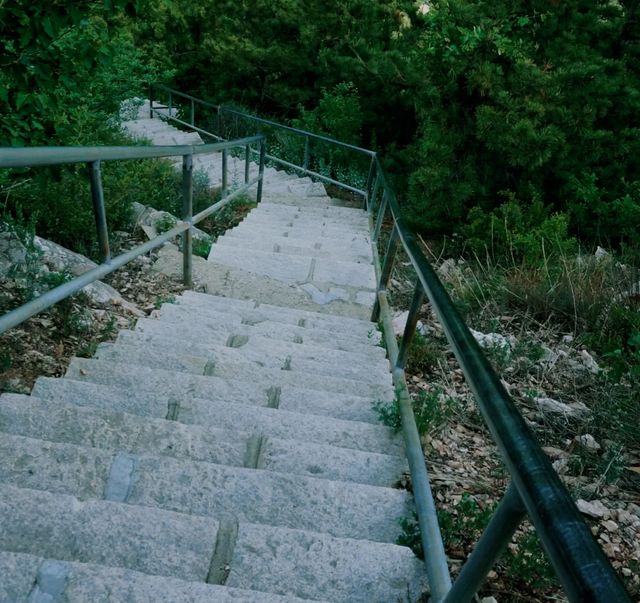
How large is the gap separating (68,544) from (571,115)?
6.67m

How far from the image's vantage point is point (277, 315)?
4152mm

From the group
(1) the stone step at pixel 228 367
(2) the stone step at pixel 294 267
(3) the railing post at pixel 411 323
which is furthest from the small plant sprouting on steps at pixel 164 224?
(3) the railing post at pixel 411 323

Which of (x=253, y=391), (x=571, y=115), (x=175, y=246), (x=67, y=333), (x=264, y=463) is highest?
(x=571, y=115)

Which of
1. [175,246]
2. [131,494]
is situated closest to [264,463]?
[131,494]

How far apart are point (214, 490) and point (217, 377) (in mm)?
1010

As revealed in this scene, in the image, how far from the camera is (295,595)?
4.62 feet

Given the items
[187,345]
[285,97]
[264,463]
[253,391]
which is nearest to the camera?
[264,463]

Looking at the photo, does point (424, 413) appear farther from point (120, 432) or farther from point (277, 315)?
point (277, 315)

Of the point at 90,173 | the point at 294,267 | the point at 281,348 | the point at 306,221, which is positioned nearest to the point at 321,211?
the point at 306,221

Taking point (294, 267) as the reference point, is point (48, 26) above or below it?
above

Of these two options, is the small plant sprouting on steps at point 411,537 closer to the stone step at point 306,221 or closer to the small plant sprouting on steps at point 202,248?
the small plant sprouting on steps at point 202,248

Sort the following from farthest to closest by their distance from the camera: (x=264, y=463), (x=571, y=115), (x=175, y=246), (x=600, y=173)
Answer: (x=600, y=173)
(x=571, y=115)
(x=175, y=246)
(x=264, y=463)

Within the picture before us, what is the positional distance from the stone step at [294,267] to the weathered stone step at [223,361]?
2154mm

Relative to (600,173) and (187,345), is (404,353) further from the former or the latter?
(600,173)
